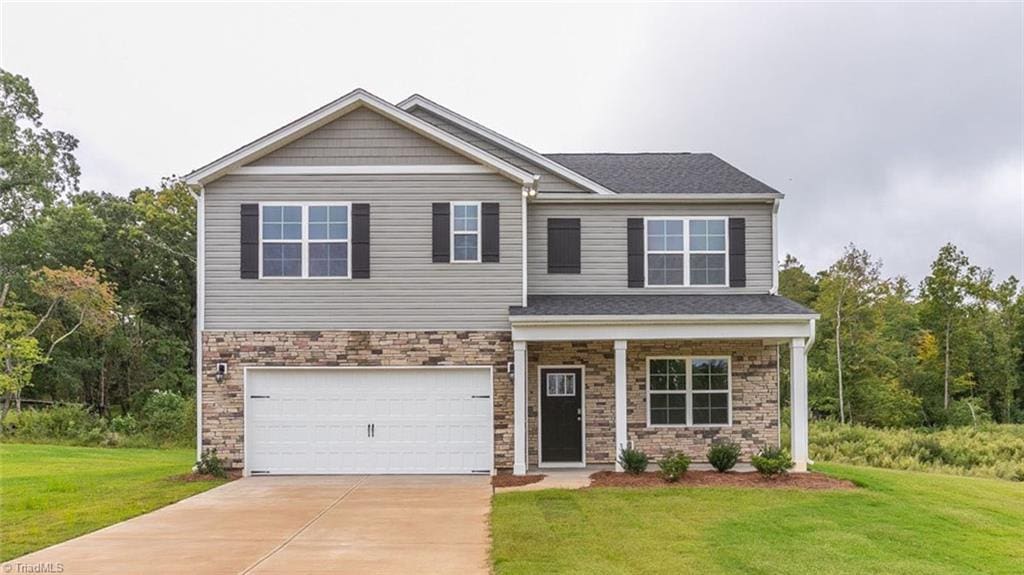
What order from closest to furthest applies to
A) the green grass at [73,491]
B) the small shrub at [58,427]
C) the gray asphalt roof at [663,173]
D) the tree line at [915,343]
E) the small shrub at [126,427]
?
the green grass at [73,491] < the gray asphalt roof at [663,173] < the small shrub at [58,427] < the small shrub at [126,427] < the tree line at [915,343]


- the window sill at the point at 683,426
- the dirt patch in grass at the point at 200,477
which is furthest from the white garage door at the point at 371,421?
the window sill at the point at 683,426

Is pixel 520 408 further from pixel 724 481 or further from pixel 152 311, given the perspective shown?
pixel 152 311

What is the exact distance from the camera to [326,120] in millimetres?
15664

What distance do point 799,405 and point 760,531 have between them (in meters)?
5.77

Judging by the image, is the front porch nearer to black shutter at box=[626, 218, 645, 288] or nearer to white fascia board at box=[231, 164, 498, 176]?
black shutter at box=[626, 218, 645, 288]

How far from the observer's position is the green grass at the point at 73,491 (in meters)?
10.4

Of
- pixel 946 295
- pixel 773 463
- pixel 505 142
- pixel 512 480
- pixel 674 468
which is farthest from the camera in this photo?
pixel 946 295

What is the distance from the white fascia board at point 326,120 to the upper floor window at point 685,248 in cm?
308

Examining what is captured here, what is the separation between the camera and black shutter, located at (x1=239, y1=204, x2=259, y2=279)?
15.5m

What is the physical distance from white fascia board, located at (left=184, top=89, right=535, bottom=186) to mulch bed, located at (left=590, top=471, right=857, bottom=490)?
5553 millimetres

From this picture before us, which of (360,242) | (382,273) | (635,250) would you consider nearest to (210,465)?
(382,273)

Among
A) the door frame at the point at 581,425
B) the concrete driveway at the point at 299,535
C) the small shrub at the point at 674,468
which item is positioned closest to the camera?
the concrete driveway at the point at 299,535

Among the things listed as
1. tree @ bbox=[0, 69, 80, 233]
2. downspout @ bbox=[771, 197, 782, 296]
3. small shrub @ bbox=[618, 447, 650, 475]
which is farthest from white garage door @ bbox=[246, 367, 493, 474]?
tree @ bbox=[0, 69, 80, 233]

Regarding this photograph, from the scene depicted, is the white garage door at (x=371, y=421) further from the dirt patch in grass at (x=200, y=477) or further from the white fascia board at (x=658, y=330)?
the white fascia board at (x=658, y=330)
